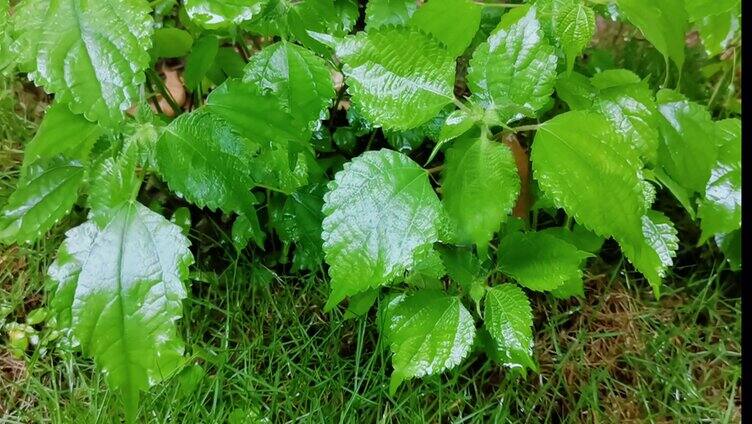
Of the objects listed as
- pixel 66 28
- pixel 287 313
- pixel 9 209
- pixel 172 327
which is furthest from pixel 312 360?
pixel 66 28

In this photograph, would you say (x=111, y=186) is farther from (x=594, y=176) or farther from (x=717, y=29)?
(x=717, y=29)

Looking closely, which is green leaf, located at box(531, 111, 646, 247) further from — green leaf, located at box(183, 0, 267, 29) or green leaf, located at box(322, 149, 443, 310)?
green leaf, located at box(183, 0, 267, 29)

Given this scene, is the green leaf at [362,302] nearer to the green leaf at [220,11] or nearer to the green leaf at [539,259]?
the green leaf at [539,259]

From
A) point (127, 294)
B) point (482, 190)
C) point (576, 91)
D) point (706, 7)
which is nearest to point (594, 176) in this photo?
point (482, 190)

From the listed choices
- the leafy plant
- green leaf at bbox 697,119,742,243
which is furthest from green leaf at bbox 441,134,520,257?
green leaf at bbox 697,119,742,243

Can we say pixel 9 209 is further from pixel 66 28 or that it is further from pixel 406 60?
pixel 406 60

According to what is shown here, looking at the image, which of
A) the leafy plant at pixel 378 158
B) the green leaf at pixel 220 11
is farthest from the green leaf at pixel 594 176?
the green leaf at pixel 220 11
